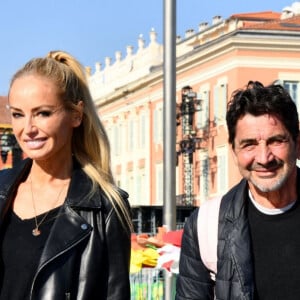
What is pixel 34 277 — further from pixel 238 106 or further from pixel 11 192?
pixel 238 106

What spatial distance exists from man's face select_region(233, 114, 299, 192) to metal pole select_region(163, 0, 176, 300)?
7.09 metres

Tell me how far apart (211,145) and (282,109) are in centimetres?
5038

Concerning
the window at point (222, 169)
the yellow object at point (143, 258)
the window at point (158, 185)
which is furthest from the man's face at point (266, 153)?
the window at point (158, 185)

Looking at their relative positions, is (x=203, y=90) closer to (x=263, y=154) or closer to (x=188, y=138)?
A: (x=188, y=138)

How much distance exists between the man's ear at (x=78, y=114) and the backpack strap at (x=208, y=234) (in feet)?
1.69

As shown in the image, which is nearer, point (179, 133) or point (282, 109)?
point (282, 109)

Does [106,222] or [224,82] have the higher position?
[224,82]

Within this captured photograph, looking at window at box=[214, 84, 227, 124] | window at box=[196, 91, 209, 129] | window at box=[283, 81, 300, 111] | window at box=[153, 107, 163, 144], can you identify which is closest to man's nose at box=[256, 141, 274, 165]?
window at box=[283, 81, 300, 111]

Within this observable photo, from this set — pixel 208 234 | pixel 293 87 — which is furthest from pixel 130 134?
pixel 208 234

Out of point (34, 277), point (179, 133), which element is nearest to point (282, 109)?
point (34, 277)

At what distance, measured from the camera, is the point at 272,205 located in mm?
4184

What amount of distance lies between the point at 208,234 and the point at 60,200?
53 cm

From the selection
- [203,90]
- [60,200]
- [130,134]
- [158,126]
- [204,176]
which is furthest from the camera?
[130,134]

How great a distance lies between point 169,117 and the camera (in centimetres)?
1184
